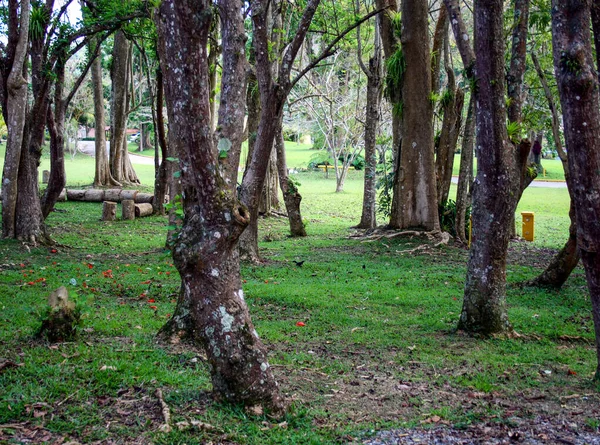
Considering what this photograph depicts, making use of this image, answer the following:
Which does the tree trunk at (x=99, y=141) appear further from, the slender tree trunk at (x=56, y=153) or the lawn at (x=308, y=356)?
the lawn at (x=308, y=356)

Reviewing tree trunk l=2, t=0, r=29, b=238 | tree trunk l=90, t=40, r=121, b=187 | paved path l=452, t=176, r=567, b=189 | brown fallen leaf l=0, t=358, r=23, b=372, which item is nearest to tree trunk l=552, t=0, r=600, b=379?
brown fallen leaf l=0, t=358, r=23, b=372

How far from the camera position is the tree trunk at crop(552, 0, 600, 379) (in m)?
5.31

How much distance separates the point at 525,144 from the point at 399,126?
25.9 ft

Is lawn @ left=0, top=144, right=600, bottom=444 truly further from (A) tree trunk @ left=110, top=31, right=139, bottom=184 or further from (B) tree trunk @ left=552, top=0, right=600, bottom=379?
(A) tree trunk @ left=110, top=31, right=139, bottom=184

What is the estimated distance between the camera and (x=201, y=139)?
4.68 metres

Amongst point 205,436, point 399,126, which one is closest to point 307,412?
point 205,436

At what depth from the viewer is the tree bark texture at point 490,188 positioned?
7211mm

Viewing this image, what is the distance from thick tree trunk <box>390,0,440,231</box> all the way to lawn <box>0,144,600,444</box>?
99.0 inches

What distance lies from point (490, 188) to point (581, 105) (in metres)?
2.09

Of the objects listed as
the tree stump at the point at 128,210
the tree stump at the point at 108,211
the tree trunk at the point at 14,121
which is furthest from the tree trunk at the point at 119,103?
the tree trunk at the point at 14,121

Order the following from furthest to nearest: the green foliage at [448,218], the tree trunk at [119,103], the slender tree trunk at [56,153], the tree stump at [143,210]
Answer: the tree trunk at [119,103]
the tree stump at [143,210]
the green foliage at [448,218]
the slender tree trunk at [56,153]

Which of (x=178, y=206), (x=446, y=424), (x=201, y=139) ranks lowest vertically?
(x=446, y=424)

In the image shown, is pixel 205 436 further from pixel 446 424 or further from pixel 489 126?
pixel 489 126

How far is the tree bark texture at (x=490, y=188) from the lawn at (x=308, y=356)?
0.41 metres
